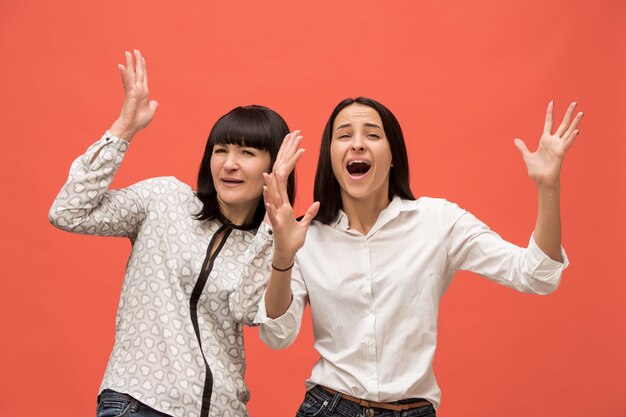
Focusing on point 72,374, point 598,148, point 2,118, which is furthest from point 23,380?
point 598,148

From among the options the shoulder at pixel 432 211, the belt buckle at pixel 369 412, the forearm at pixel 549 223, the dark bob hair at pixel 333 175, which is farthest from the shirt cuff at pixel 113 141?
the forearm at pixel 549 223

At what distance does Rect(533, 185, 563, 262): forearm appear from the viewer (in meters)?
2.08

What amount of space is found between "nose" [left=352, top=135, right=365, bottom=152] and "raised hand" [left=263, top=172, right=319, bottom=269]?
28 cm

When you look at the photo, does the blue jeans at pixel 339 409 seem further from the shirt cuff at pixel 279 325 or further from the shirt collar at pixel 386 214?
the shirt collar at pixel 386 214

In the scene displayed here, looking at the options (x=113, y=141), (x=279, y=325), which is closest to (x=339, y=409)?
(x=279, y=325)

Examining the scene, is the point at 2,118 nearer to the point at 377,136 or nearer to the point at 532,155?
the point at 377,136

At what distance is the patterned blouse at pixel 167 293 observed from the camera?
2096 mm

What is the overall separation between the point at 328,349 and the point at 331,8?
5.82 ft

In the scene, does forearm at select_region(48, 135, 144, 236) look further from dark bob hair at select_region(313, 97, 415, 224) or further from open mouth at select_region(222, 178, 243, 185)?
dark bob hair at select_region(313, 97, 415, 224)

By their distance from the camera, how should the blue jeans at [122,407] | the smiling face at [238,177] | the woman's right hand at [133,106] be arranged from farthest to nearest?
the smiling face at [238,177] < the woman's right hand at [133,106] < the blue jeans at [122,407]

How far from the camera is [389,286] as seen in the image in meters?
2.27

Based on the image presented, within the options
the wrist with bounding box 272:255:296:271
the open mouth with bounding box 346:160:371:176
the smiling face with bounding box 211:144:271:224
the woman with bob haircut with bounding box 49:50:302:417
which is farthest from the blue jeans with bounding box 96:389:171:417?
the open mouth with bounding box 346:160:371:176

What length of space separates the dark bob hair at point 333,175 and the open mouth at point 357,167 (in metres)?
0.07

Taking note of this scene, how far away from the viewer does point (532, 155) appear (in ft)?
6.89
